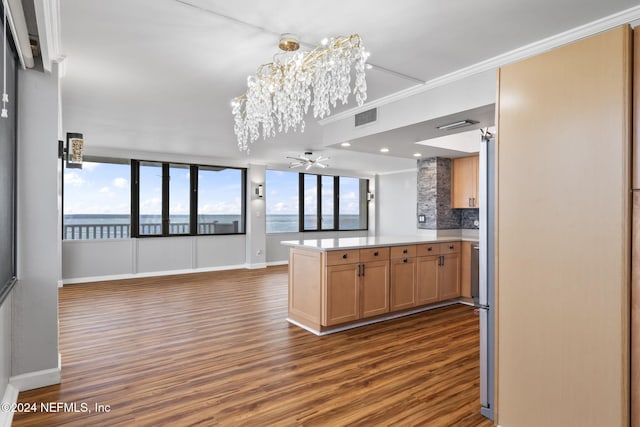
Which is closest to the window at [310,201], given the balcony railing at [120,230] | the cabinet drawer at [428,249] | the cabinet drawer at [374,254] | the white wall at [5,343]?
the balcony railing at [120,230]

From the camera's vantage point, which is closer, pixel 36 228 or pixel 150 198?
pixel 36 228

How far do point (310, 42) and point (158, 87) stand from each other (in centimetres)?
187

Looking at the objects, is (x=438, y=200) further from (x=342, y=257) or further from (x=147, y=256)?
(x=147, y=256)

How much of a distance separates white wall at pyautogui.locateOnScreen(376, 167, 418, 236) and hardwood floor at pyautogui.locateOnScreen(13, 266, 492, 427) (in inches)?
193

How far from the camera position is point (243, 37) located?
8.86 feet

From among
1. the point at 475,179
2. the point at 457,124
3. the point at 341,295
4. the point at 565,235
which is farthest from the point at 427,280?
the point at 565,235

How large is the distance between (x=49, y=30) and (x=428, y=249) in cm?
443

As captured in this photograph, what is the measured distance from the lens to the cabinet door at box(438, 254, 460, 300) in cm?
507

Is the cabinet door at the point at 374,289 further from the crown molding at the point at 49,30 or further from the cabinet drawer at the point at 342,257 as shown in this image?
the crown molding at the point at 49,30

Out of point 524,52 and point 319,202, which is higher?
point 524,52

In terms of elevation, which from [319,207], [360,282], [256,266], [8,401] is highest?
[319,207]

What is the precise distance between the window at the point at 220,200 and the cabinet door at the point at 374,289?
17.4 ft

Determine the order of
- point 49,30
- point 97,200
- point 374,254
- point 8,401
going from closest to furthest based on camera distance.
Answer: point 49,30 < point 8,401 < point 374,254 < point 97,200

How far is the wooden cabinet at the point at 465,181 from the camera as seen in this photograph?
5844 millimetres
